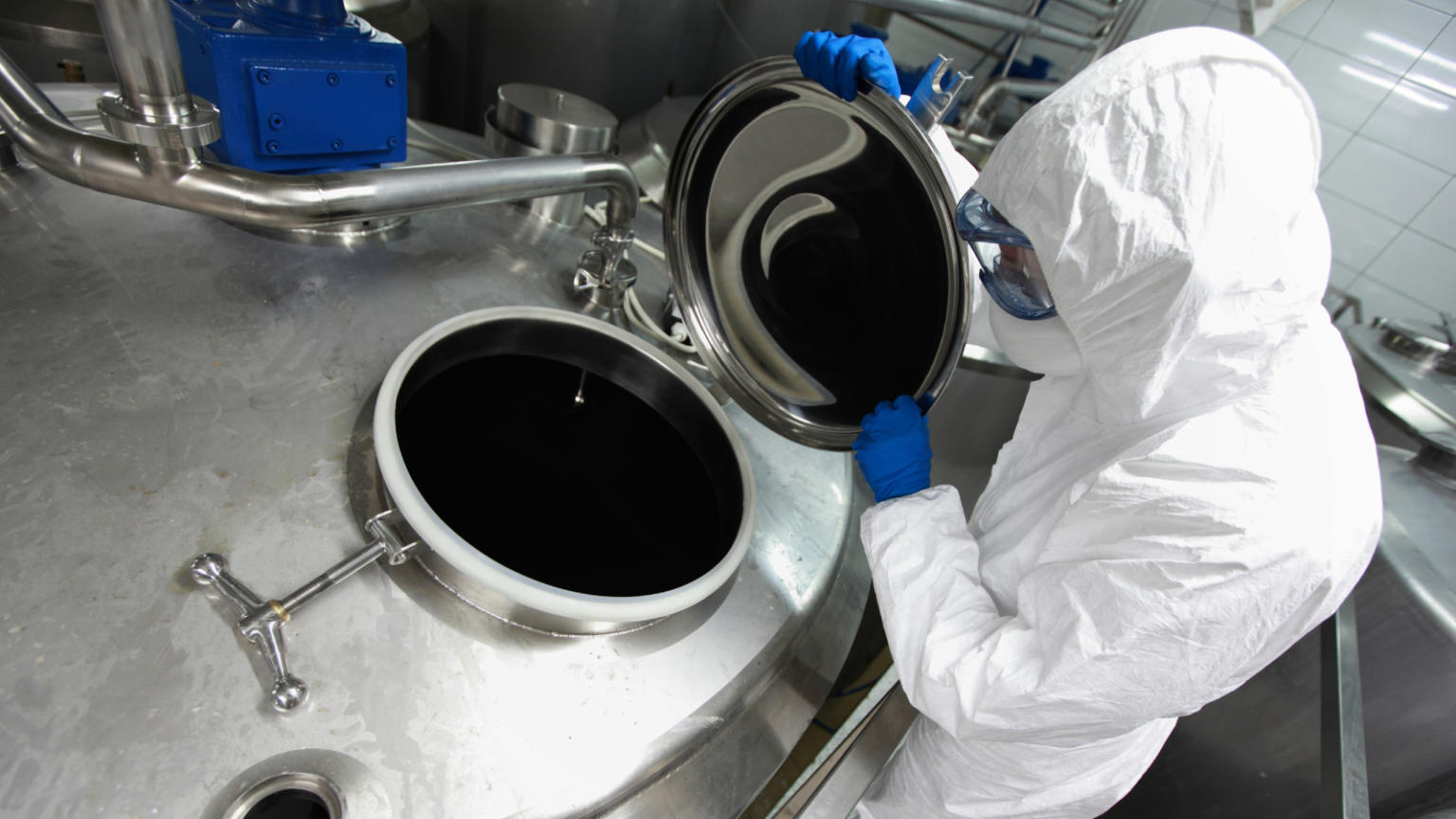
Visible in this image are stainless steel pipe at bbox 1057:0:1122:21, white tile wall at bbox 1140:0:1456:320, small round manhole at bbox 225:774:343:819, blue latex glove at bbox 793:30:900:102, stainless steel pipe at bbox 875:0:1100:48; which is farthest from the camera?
white tile wall at bbox 1140:0:1456:320

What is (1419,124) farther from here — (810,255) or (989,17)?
(810,255)

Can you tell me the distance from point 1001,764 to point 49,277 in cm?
133

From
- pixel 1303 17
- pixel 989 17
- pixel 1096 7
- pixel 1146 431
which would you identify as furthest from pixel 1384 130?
pixel 1146 431

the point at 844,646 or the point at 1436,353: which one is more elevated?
the point at 1436,353

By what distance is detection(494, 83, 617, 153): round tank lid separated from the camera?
115 centimetres

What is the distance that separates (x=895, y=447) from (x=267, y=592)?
726 millimetres

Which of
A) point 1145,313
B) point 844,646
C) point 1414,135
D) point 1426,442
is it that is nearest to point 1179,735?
point 1426,442

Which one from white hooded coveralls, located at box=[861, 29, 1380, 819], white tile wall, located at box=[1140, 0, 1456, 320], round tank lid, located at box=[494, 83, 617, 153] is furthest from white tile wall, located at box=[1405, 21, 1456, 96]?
round tank lid, located at box=[494, 83, 617, 153]

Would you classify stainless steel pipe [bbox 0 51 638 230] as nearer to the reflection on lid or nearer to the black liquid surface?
the reflection on lid

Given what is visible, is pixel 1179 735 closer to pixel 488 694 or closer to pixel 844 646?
pixel 844 646

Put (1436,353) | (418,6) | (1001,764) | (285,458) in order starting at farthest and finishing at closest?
(418,6) → (1436,353) → (1001,764) → (285,458)

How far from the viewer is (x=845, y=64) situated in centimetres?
85

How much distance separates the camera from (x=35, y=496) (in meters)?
0.57

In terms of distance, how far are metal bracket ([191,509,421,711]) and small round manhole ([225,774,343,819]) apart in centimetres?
6
